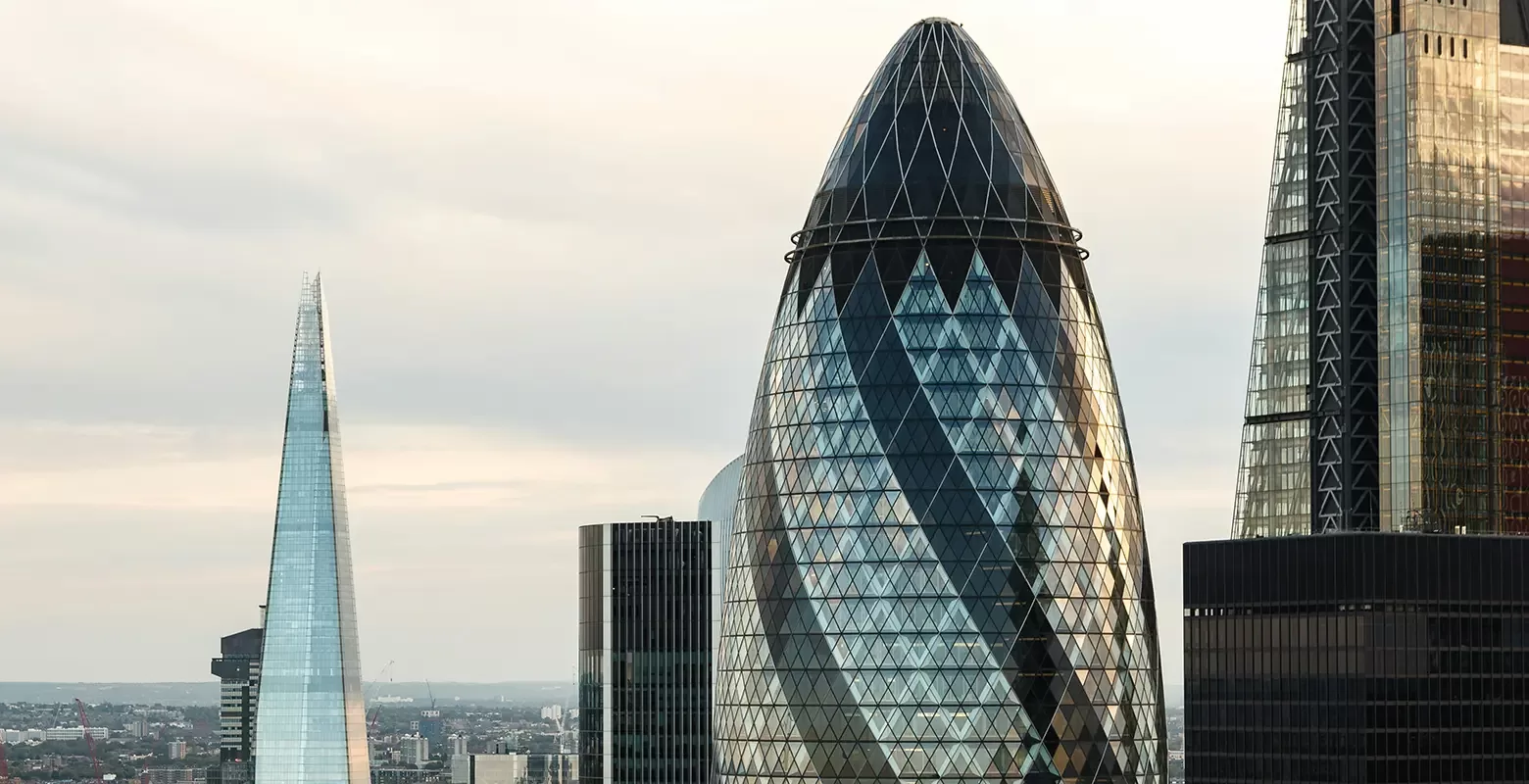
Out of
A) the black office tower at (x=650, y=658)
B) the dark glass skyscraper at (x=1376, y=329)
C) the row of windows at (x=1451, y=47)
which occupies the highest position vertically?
the row of windows at (x=1451, y=47)

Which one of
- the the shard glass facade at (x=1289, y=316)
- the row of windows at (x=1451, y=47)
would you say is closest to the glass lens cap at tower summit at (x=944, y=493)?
the the shard glass facade at (x=1289, y=316)

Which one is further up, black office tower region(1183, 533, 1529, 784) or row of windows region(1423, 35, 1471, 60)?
row of windows region(1423, 35, 1471, 60)

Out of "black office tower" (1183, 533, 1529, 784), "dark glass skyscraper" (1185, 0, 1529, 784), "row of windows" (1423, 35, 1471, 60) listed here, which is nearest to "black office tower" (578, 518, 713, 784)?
"dark glass skyscraper" (1185, 0, 1529, 784)

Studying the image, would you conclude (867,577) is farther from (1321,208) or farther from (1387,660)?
(1321,208)

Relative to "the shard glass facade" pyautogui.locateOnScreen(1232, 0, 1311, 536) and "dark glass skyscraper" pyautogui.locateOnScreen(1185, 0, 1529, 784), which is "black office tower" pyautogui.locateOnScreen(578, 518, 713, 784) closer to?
"dark glass skyscraper" pyautogui.locateOnScreen(1185, 0, 1529, 784)

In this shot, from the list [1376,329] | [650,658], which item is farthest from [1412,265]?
[650,658]

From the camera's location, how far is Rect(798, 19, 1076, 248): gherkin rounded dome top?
139 metres

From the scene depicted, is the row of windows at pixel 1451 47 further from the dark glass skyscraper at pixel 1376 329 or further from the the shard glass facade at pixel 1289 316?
the the shard glass facade at pixel 1289 316

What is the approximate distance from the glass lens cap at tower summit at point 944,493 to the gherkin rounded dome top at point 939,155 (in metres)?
0.15

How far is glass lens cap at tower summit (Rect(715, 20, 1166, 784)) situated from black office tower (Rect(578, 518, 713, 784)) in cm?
5266

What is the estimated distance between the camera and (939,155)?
140375 mm

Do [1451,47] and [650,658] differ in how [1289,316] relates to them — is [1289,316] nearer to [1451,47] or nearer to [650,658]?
[1451,47]

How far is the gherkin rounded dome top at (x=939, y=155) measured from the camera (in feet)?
456

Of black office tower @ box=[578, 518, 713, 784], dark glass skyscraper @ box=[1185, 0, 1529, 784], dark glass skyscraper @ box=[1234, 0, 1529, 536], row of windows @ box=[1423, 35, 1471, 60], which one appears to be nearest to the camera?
dark glass skyscraper @ box=[1185, 0, 1529, 784]
